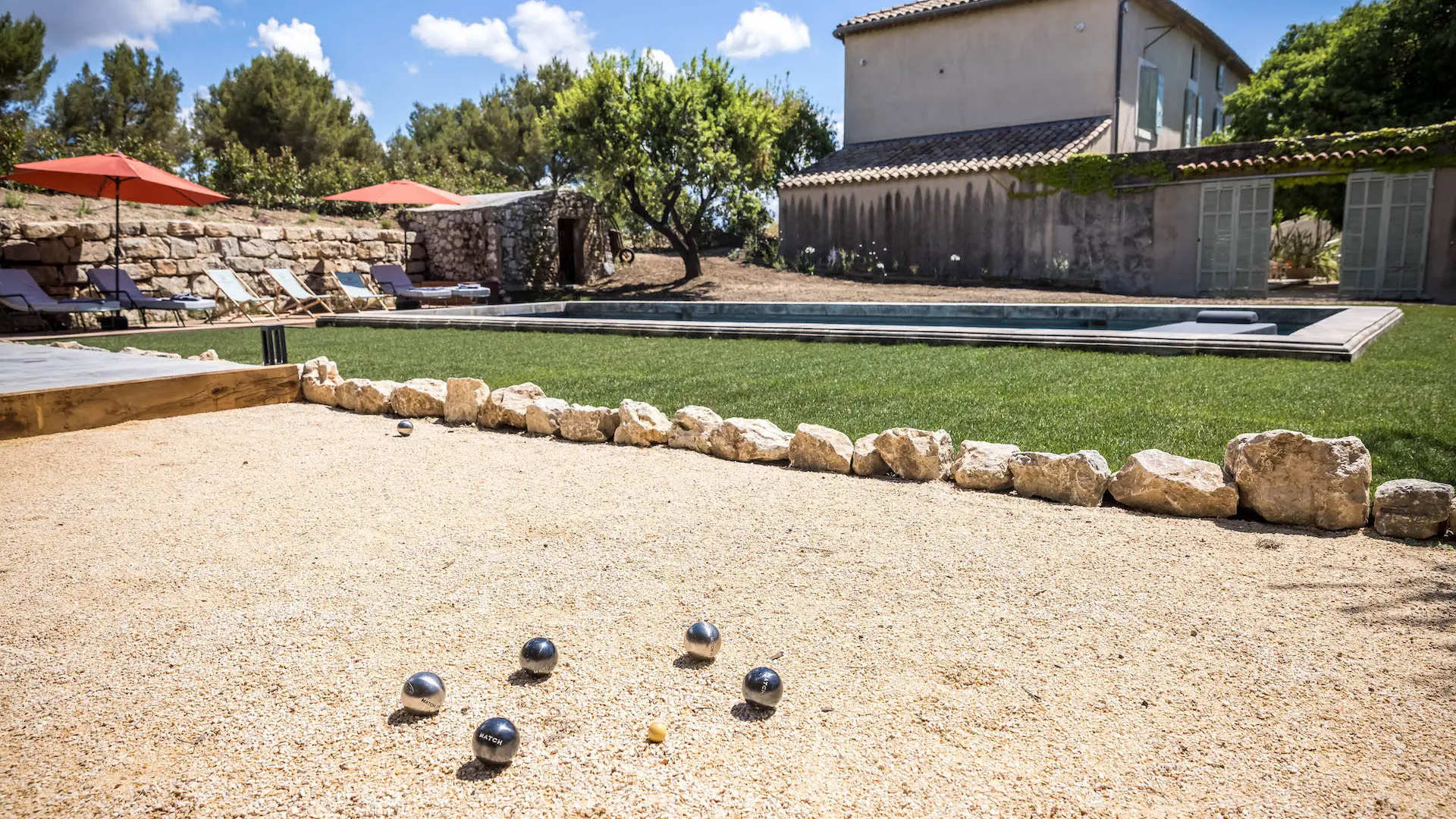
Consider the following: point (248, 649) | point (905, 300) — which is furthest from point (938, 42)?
point (248, 649)

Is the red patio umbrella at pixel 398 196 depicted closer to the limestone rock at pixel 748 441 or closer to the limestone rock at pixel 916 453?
the limestone rock at pixel 748 441

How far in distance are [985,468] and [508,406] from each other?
2.68 m

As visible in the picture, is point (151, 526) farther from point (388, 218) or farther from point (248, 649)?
point (388, 218)

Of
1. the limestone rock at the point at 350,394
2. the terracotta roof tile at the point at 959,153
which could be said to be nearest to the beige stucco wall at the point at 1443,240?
the terracotta roof tile at the point at 959,153

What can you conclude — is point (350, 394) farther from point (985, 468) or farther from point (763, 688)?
point (763, 688)

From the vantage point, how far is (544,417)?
4.72 meters

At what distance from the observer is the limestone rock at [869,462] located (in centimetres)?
375

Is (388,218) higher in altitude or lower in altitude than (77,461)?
higher

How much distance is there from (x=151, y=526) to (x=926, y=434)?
3055 millimetres

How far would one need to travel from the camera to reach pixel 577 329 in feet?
34.1

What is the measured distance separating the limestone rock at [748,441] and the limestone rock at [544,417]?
967mm

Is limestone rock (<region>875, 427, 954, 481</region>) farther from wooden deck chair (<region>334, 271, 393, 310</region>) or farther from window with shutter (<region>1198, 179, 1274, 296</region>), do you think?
window with shutter (<region>1198, 179, 1274, 296</region>)

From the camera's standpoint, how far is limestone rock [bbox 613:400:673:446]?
14.4 feet

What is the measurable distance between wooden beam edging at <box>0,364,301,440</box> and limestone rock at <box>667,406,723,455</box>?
3162 millimetres
